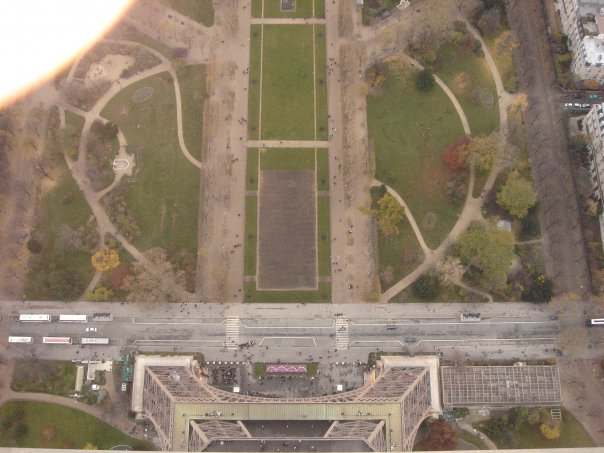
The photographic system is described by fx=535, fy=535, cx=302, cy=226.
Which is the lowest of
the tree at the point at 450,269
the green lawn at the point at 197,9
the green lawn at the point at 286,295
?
the green lawn at the point at 286,295

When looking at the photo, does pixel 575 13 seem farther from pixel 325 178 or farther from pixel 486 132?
pixel 325 178

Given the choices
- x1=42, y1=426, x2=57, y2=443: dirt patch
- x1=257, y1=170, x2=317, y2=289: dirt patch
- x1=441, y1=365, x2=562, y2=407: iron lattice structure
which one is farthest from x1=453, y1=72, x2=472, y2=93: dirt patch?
x1=42, y1=426, x2=57, y2=443: dirt patch

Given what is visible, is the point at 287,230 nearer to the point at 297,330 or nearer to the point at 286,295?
the point at 286,295

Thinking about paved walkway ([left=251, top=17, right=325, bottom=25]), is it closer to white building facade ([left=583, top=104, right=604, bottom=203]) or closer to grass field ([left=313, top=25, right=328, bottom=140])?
grass field ([left=313, top=25, right=328, bottom=140])

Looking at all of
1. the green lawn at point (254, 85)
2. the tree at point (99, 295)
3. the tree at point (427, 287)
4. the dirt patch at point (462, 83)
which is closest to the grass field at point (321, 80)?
the green lawn at point (254, 85)

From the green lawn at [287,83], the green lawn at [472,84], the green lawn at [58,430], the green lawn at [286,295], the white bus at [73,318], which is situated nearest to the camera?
the green lawn at [58,430]

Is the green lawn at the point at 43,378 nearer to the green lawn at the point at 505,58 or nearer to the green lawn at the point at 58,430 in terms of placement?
the green lawn at the point at 58,430
